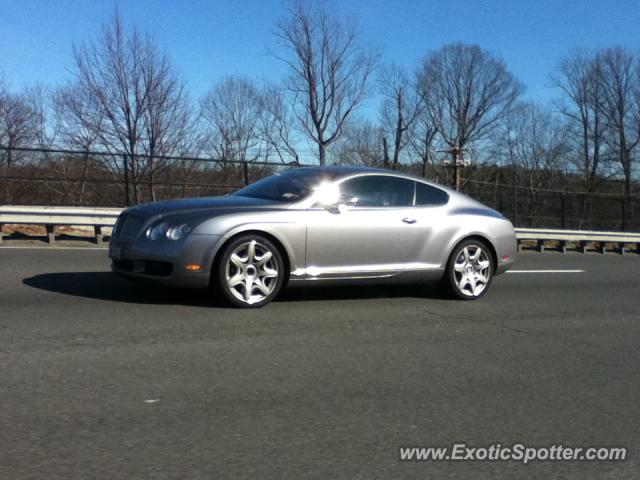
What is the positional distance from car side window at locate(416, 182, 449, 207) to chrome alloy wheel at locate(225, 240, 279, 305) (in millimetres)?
1948

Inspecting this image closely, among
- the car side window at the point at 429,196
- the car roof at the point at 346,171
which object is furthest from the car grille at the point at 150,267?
the car side window at the point at 429,196

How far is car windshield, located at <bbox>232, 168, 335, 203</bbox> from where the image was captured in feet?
22.0

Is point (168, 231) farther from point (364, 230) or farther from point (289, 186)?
point (364, 230)

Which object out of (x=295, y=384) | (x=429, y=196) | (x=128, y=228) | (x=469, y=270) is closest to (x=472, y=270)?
(x=469, y=270)

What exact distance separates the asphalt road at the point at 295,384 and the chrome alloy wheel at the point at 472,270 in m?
0.32

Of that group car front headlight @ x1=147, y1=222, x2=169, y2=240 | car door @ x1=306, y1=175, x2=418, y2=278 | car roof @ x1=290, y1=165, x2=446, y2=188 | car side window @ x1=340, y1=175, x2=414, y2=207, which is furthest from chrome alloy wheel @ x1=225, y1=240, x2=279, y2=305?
car roof @ x1=290, y1=165, x2=446, y2=188

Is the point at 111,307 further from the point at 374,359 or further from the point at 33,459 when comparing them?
the point at 33,459

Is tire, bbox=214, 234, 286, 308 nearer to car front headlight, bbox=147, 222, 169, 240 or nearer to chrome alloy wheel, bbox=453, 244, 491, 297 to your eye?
car front headlight, bbox=147, 222, 169, 240

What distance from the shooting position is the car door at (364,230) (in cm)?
652

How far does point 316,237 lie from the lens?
646 centimetres

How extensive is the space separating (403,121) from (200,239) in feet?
131

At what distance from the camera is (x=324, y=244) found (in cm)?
651

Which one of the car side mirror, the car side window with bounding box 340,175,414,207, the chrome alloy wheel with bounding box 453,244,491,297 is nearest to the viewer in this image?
the car side mirror

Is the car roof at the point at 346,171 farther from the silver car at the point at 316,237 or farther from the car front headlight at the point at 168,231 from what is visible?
the car front headlight at the point at 168,231
